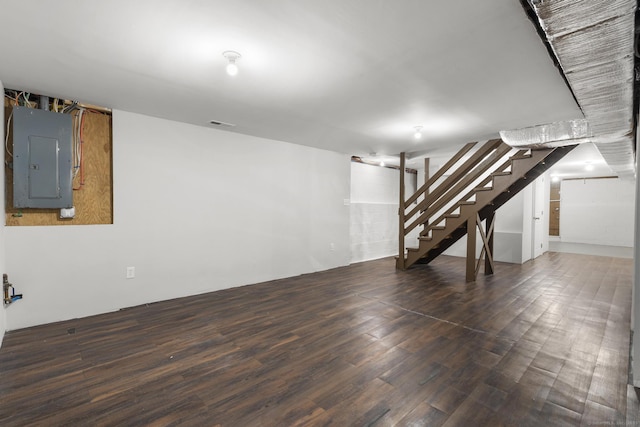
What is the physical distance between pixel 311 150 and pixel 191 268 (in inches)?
110

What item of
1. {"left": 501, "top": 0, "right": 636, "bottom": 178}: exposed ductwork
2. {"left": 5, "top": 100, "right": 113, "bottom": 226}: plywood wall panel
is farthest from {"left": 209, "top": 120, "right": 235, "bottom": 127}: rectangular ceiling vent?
{"left": 501, "top": 0, "right": 636, "bottom": 178}: exposed ductwork

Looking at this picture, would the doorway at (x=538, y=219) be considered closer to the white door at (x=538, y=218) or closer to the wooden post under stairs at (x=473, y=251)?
the white door at (x=538, y=218)

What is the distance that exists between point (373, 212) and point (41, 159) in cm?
568

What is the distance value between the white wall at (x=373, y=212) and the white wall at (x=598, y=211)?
613cm

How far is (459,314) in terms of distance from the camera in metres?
3.20

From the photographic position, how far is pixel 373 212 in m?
6.91

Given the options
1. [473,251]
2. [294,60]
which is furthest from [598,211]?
[294,60]

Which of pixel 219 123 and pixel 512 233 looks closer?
pixel 219 123

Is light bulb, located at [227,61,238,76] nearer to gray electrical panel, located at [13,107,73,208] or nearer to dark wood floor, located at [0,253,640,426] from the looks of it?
gray electrical panel, located at [13,107,73,208]

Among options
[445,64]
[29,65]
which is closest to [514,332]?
[445,64]

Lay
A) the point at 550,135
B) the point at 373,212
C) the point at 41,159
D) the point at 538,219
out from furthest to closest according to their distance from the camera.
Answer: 1. the point at 538,219
2. the point at 373,212
3. the point at 550,135
4. the point at 41,159

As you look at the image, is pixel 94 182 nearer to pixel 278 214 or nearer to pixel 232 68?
pixel 232 68

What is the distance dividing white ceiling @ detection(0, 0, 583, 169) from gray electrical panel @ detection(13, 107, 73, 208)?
11.1 inches

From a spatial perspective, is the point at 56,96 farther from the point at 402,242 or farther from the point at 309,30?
the point at 402,242
